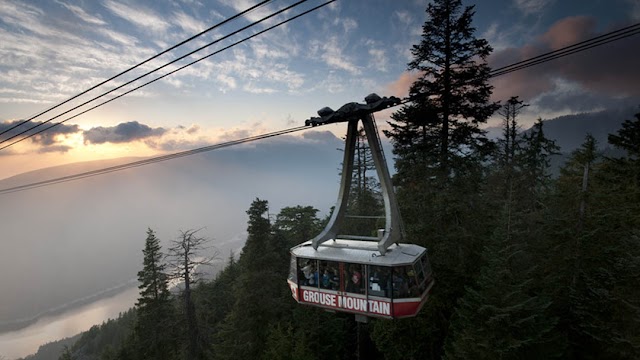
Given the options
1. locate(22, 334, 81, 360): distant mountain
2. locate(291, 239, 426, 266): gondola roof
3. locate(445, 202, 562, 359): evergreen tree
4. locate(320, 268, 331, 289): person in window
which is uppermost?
locate(291, 239, 426, 266): gondola roof

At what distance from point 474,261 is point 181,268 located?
20.6m

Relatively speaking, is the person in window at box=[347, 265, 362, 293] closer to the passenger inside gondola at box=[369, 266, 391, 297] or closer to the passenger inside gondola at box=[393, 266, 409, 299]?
the passenger inside gondola at box=[369, 266, 391, 297]

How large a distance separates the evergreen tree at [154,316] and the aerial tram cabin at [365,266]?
22805mm

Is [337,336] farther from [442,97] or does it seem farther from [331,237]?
[442,97]

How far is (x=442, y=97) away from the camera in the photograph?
17.5m

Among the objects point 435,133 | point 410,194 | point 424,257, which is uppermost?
point 435,133

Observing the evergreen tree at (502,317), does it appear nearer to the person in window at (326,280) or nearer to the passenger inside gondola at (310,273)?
the person in window at (326,280)

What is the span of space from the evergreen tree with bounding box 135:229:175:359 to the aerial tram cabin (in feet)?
74.8

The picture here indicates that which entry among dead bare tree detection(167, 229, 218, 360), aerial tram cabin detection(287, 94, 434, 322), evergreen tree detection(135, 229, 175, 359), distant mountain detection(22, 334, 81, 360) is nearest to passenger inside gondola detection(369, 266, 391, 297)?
aerial tram cabin detection(287, 94, 434, 322)

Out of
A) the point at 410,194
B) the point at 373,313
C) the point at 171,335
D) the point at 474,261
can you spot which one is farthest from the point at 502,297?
Result: the point at 171,335

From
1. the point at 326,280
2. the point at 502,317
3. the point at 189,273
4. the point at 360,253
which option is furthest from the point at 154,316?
the point at 502,317

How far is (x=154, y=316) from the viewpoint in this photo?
103ft

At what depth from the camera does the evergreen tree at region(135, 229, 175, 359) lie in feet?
101

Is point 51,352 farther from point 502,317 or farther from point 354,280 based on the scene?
point 502,317
